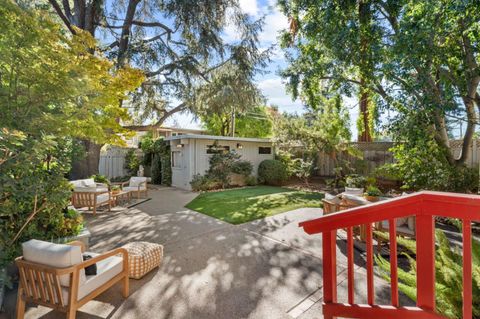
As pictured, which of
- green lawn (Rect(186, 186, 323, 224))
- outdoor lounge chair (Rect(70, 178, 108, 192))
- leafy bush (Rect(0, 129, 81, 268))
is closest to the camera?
leafy bush (Rect(0, 129, 81, 268))

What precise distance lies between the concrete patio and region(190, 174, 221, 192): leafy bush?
5.24 m

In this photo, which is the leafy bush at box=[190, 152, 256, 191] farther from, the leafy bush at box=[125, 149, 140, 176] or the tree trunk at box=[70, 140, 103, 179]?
the leafy bush at box=[125, 149, 140, 176]

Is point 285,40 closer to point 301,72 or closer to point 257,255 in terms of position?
point 301,72

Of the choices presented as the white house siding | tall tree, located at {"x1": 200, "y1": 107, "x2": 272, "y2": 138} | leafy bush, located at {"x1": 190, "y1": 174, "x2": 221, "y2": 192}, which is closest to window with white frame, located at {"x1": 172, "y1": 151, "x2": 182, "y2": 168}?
the white house siding

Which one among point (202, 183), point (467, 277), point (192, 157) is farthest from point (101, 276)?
point (192, 157)

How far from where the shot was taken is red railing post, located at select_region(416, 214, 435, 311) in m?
1.27

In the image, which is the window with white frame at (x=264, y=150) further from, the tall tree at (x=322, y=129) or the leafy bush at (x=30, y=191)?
the leafy bush at (x=30, y=191)

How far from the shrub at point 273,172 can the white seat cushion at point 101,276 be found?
10.9 m

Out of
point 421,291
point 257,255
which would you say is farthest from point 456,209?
point 257,255

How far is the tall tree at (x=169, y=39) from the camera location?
33.4 ft

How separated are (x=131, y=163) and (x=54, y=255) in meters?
13.4

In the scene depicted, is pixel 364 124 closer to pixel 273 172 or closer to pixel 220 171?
pixel 273 172

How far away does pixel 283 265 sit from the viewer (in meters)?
3.91

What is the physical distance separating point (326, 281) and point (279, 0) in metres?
9.10
